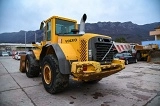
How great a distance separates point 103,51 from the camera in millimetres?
5309

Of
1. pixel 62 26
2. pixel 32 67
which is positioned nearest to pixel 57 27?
→ pixel 62 26

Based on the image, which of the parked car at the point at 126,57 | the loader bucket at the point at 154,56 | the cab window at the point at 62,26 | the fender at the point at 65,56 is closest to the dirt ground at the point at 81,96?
the fender at the point at 65,56

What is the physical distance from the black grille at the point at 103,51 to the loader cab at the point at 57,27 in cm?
106

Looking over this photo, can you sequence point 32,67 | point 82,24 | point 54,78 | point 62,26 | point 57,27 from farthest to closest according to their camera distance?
point 32,67 → point 62,26 → point 57,27 → point 82,24 → point 54,78

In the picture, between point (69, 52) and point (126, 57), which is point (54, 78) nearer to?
point (69, 52)

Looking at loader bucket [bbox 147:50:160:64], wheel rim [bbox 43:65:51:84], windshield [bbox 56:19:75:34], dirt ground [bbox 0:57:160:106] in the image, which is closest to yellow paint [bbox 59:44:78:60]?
wheel rim [bbox 43:65:51:84]

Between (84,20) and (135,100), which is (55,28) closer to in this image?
(84,20)

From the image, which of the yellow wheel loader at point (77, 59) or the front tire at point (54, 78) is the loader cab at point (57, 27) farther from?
the front tire at point (54, 78)

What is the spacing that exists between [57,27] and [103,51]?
6.44ft

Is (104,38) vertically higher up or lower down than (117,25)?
lower down

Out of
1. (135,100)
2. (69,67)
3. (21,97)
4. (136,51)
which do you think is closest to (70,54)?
(69,67)

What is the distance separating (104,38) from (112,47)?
0.45 metres

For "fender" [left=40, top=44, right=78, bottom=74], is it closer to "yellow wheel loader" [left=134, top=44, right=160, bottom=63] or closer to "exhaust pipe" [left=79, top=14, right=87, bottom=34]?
"exhaust pipe" [left=79, top=14, right=87, bottom=34]

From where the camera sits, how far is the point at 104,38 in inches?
216
